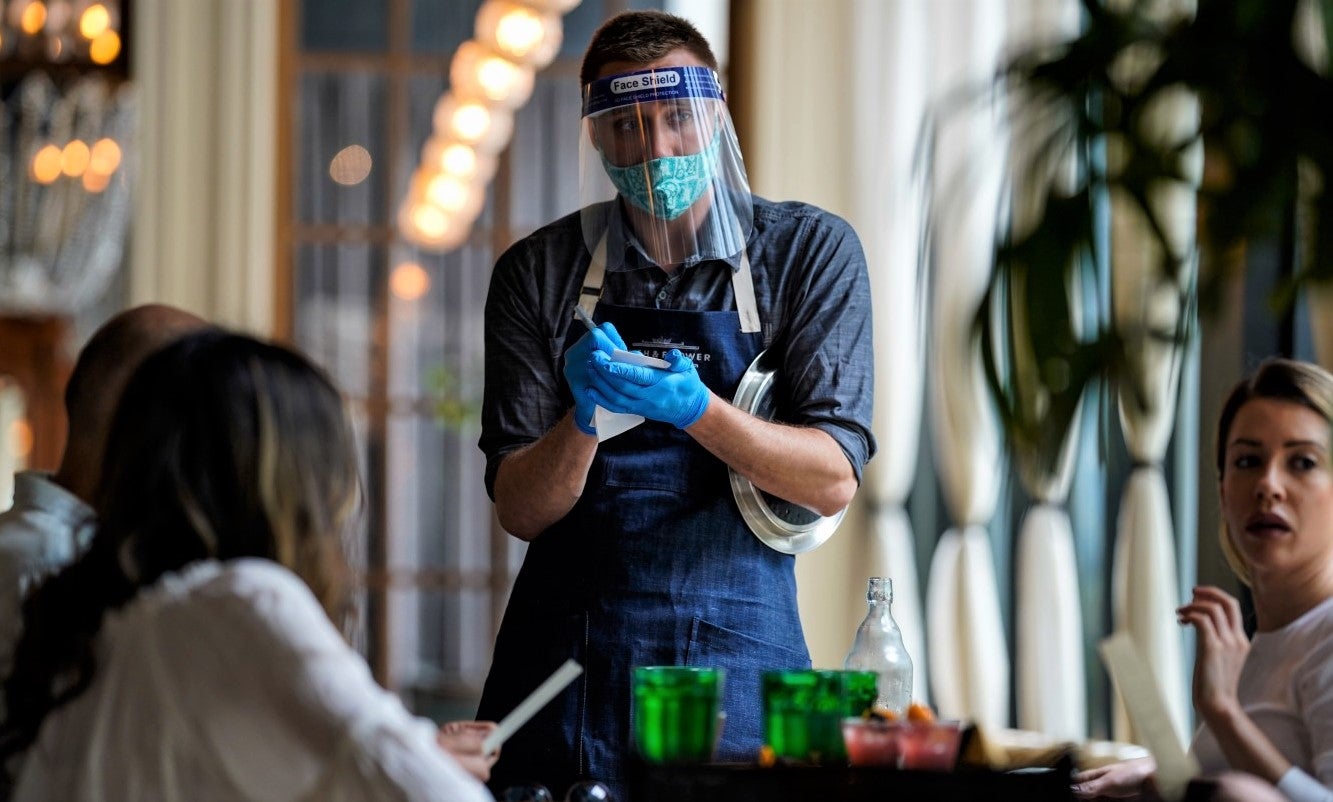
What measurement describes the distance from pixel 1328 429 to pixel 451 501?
3.09 metres

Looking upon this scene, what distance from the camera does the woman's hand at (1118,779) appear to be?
150 centimetres

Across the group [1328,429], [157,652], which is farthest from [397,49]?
[157,652]

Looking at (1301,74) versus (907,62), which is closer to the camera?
(1301,74)

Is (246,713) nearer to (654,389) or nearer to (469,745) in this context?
(469,745)

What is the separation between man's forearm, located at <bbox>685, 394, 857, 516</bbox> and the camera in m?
1.70

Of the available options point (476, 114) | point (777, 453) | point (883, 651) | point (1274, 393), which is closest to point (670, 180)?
point (777, 453)

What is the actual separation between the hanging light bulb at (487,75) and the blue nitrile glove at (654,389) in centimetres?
248

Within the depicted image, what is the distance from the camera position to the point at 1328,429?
5.65ft

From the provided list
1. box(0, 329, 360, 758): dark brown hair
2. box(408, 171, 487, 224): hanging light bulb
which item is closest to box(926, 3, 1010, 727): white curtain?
box(408, 171, 487, 224): hanging light bulb

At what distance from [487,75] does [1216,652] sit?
116 inches

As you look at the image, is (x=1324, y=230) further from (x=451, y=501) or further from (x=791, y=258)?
(x=451, y=501)

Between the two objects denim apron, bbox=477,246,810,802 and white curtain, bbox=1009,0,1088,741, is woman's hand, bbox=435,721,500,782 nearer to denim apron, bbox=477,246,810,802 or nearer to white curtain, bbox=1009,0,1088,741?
denim apron, bbox=477,246,810,802

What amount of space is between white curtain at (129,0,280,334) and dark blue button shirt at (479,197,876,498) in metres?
2.30

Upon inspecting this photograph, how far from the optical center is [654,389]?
167 centimetres
